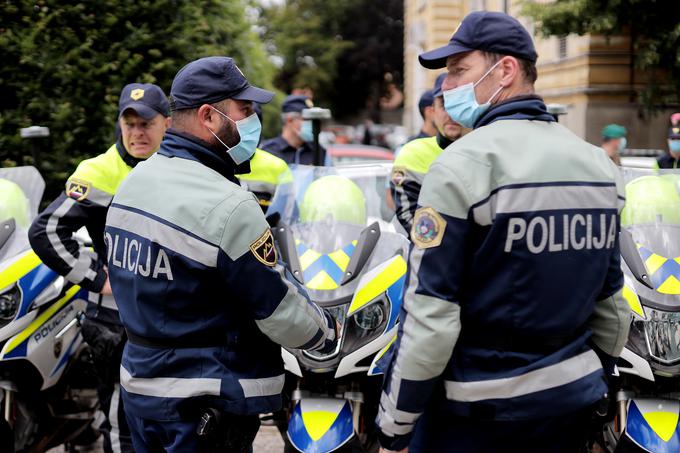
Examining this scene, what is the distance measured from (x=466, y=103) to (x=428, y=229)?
20.6 inches

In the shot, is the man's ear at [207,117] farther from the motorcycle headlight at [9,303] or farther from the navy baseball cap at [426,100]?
the navy baseball cap at [426,100]

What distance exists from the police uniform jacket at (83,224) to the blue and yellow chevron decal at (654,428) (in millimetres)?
2563

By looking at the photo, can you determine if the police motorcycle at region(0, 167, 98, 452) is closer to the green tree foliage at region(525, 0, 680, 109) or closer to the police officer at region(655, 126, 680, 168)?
the police officer at region(655, 126, 680, 168)

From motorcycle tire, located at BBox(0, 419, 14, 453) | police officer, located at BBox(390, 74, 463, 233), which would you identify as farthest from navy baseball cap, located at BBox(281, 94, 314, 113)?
motorcycle tire, located at BBox(0, 419, 14, 453)

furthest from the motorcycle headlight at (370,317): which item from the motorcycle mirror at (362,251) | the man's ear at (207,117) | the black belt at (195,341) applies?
the man's ear at (207,117)

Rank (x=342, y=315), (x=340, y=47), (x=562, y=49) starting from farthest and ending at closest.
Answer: (x=340, y=47) < (x=562, y=49) < (x=342, y=315)

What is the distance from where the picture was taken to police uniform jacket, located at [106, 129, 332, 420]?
9.07 feet

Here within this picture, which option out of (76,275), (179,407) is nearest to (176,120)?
(179,407)

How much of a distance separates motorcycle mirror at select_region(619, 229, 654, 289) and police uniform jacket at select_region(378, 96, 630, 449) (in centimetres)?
124

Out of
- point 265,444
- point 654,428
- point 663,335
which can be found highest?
point 663,335

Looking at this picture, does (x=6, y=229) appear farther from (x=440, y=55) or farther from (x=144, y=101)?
(x=440, y=55)

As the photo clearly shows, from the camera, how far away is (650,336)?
372cm

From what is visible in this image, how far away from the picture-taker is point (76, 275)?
4148 millimetres

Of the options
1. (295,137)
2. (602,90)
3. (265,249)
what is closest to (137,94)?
(265,249)
